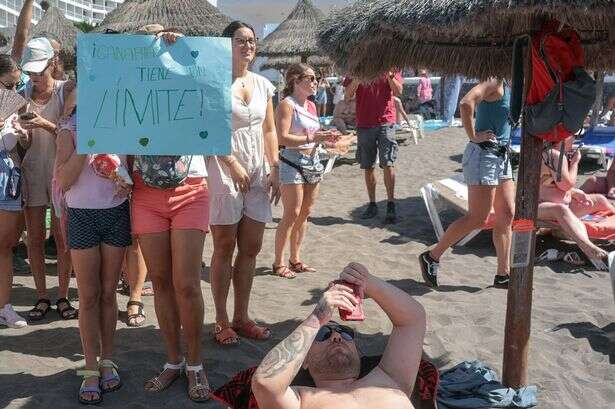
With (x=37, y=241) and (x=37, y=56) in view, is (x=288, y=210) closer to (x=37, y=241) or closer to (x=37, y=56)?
(x=37, y=241)

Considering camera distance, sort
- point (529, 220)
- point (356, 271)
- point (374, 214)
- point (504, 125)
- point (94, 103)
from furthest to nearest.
Result: point (374, 214), point (504, 125), point (529, 220), point (94, 103), point (356, 271)

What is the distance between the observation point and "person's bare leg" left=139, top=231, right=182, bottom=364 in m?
3.36

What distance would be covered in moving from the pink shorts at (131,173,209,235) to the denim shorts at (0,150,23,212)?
4.76ft

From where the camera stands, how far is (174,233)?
3350 mm

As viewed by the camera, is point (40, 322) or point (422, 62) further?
point (40, 322)

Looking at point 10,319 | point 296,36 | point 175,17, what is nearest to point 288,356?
point 10,319

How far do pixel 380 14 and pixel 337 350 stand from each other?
5.22ft

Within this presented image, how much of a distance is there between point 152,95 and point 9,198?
1.87 metres

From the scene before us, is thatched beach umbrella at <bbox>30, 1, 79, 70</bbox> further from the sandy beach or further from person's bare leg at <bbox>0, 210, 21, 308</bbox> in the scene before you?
person's bare leg at <bbox>0, 210, 21, 308</bbox>

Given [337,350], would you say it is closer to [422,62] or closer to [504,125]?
[422,62]

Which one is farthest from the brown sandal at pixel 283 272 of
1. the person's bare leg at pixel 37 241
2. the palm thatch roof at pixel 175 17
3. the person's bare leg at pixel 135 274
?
the palm thatch roof at pixel 175 17

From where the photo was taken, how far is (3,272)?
4.52m

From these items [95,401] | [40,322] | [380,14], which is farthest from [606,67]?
[40,322]

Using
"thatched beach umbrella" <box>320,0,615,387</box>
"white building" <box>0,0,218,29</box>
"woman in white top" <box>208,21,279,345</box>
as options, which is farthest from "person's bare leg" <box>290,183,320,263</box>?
"white building" <box>0,0,218,29</box>
